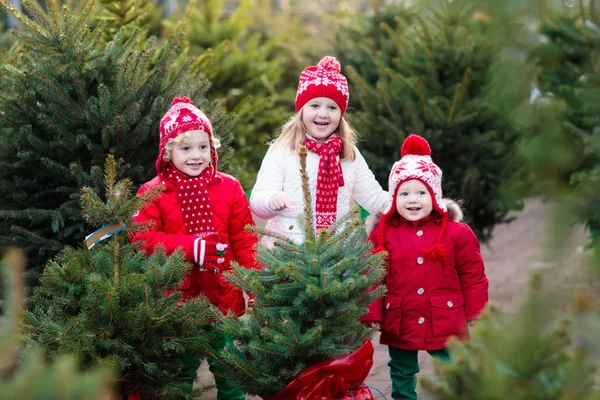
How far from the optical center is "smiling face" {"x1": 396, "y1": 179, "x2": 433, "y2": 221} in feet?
13.7

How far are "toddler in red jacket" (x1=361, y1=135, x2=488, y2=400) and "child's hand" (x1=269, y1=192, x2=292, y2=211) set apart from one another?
0.50 meters

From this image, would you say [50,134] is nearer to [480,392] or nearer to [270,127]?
[480,392]

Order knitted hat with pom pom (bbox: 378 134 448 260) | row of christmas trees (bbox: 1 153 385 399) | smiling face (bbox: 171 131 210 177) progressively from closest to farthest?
row of christmas trees (bbox: 1 153 385 399) < knitted hat with pom pom (bbox: 378 134 448 260) < smiling face (bbox: 171 131 210 177)

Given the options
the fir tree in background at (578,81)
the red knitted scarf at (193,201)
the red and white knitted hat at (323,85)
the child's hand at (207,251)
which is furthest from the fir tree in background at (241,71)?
the fir tree in background at (578,81)

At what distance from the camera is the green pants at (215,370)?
396cm

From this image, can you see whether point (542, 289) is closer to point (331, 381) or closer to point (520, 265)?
point (520, 265)

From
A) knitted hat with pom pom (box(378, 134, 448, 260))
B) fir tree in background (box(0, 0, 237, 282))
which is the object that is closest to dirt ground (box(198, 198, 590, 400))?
knitted hat with pom pom (box(378, 134, 448, 260))

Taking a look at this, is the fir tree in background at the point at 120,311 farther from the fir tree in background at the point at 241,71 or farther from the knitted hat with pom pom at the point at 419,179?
the fir tree in background at the point at 241,71

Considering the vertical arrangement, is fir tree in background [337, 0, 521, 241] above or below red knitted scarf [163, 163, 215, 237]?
above

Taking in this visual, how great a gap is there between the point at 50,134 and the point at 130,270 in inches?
45.5

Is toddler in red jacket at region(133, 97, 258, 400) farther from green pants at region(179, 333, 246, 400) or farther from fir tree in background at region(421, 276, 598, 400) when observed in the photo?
fir tree in background at region(421, 276, 598, 400)

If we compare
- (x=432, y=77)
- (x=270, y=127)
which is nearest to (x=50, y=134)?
(x=432, y=77)

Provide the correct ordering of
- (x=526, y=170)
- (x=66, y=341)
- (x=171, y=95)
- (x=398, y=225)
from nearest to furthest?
(x=526, y=170)
(x=66, y=341)
(x=398, y=225)
(x=171, y=95)

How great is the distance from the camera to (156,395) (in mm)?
3725
